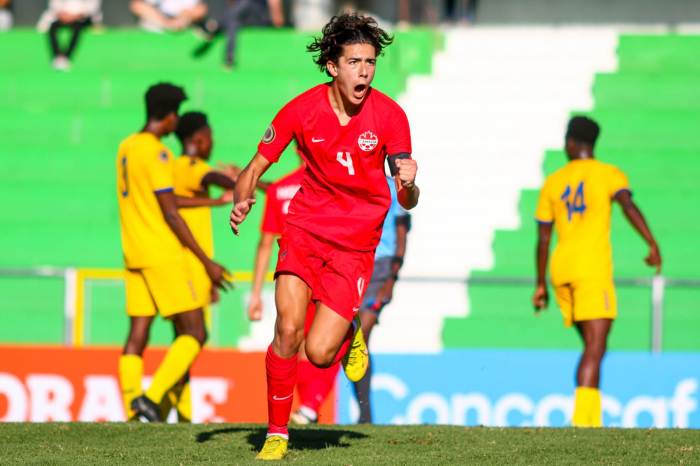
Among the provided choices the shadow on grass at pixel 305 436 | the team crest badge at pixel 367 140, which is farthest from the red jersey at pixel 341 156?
the shadow on grass at pixel 305 436

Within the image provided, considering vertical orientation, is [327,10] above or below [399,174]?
above

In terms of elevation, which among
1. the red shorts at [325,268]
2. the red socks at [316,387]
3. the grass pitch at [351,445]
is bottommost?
the red socks at [316,387]

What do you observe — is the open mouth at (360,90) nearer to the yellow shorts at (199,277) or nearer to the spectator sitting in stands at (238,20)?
the yellow shorts at (199,277)

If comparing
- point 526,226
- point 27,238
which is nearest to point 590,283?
point 526,226

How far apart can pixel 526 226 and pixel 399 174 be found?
9.07 metres

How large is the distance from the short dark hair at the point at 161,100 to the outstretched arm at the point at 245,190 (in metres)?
2.84

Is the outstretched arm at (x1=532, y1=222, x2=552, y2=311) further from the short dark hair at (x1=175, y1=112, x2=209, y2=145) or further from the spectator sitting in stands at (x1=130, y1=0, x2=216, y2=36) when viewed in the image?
the spectator sitting in stands at (x1=130, y1=0, x2=216, y2=36)

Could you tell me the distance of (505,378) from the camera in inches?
447

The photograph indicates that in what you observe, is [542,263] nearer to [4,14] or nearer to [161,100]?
[161,100]

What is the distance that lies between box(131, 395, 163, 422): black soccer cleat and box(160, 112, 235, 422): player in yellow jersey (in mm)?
428

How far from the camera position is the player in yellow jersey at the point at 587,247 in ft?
31.5

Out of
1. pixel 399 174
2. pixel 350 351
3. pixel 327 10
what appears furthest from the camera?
pixel 327 10

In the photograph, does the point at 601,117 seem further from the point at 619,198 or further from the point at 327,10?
the point at 619,198

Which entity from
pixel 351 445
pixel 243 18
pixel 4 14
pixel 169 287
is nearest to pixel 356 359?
pixel 351 445
